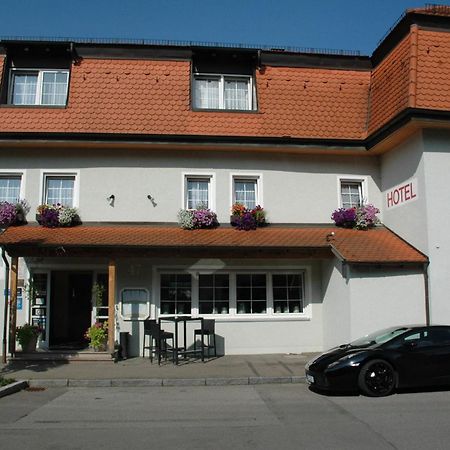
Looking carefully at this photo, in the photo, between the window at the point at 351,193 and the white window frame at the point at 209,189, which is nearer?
the white window frame at the point at 209,189

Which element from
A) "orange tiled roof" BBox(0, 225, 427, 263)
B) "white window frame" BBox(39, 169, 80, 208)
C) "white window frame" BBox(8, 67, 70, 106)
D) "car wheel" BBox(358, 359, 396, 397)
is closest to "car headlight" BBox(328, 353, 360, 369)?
"car wheel" BBox(358, 359, 396, 397)

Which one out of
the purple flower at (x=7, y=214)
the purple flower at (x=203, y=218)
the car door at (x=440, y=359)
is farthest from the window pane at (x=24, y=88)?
the car door at (x=440, y=359)

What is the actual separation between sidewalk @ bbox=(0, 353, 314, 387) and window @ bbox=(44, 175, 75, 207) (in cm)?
445

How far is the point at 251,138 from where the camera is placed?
14469 mm

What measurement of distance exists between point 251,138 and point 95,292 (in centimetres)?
590

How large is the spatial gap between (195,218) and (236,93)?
14.3ft

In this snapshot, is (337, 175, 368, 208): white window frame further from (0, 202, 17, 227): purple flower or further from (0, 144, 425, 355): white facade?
(0, 202, 17, 227): purple flower

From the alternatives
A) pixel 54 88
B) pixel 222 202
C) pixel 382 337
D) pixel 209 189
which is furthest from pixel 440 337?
pixel 54 88

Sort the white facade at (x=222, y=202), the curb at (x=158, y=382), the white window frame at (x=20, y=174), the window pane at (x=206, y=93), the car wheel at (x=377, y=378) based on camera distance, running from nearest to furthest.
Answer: the car wheel at (x=377, y=378)
the curb at (x=158, y=382)
the white facade at (x=222, y=202)
the white window frame at (x=20, y=174)
the window pane at (x=206, y=93)

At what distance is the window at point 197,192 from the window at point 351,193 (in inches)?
154

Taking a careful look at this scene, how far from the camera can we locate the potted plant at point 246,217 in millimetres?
14383

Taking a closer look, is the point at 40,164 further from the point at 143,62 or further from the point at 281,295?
the point at 281,295

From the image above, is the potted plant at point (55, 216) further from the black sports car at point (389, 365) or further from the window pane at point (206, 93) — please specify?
the black sports car at point (389, 365)

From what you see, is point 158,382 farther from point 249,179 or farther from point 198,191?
point 249,179
